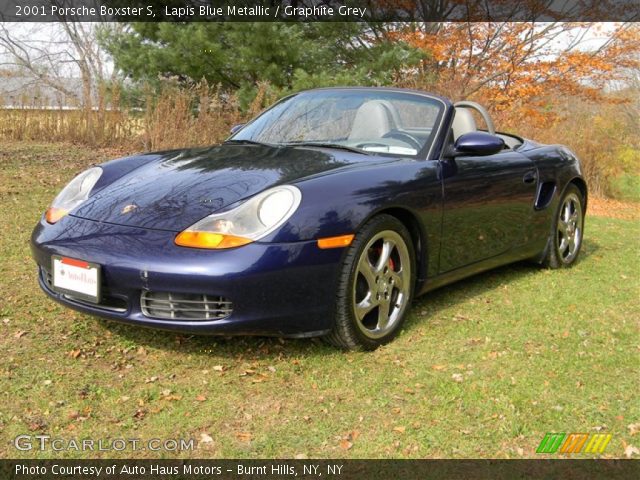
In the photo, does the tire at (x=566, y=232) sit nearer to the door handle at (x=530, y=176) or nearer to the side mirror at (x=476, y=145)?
the door handle at (x=530, y=176)

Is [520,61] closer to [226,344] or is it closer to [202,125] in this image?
[202,125]

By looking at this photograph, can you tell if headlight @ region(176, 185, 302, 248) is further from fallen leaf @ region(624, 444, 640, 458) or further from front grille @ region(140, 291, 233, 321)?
fallen leaf @ region(624, 444, 640, 458)

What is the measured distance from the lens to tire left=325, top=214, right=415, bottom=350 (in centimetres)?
322

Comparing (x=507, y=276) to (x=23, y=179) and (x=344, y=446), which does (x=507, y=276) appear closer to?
(x=344, y=446)

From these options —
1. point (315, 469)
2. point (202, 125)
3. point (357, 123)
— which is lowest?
→ point (315, 469)

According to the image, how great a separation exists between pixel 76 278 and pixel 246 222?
841 mm

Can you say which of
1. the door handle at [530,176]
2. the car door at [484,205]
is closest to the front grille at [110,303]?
the car door at [484,205]

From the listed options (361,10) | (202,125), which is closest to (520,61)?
(361,10)

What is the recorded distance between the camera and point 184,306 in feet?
9.66

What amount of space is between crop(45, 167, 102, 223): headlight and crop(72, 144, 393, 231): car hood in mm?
107

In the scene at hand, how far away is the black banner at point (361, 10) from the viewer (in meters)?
13.8

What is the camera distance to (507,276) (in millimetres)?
5238

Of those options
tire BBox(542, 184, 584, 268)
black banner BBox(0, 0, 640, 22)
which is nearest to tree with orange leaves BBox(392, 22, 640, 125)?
black banner BBox(0, 0, 640, 22)

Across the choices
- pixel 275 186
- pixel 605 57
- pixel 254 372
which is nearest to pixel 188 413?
pixel 254 372
